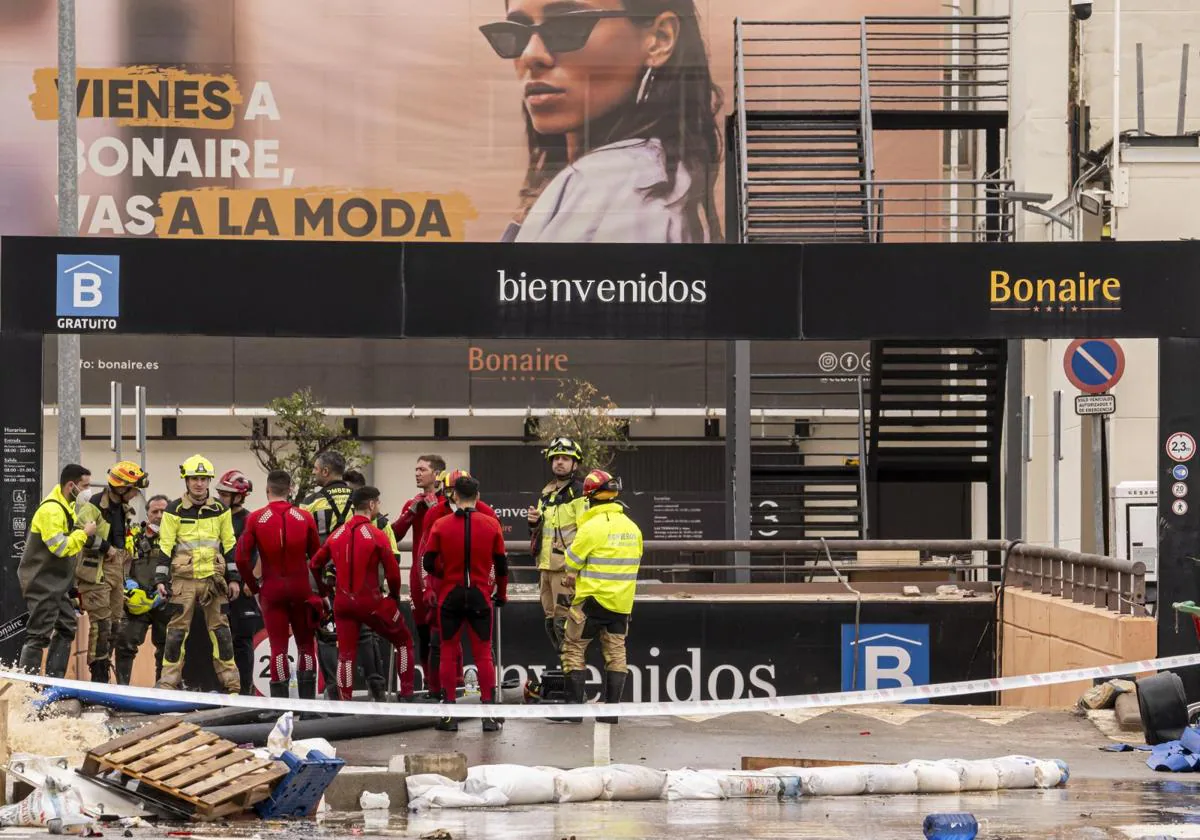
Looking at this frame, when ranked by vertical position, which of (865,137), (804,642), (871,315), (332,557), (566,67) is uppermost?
(566,67)

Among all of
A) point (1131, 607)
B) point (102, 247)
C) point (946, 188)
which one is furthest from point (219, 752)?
point (946, 188)

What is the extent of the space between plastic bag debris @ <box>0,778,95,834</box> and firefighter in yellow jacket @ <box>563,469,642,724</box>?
455 centimetres

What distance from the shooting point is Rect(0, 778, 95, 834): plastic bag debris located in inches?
351

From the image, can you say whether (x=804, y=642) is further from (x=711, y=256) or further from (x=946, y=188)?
(x=946, y=188)

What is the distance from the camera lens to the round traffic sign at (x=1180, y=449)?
552 inches

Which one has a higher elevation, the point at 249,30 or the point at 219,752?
the point at 249,30

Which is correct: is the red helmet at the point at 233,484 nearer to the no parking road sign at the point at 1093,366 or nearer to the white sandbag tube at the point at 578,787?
the white sandbag tube at the point at 578,787

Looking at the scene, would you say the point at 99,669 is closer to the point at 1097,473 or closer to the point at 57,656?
the point at 57,656

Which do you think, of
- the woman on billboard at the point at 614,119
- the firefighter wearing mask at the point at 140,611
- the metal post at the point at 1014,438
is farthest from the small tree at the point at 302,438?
the firefighter wearing mask at the point at 140,611

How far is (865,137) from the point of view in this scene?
2411 centimetres

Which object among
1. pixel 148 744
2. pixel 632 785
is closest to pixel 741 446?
pixel 632 785

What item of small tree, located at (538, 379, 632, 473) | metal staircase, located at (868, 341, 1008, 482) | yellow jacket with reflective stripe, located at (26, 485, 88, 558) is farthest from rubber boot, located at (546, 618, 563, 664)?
small tree, located at (538, 379, 632, 473)

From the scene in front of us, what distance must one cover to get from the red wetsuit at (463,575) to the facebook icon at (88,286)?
10.9ft

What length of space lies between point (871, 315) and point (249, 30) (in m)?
29.0
